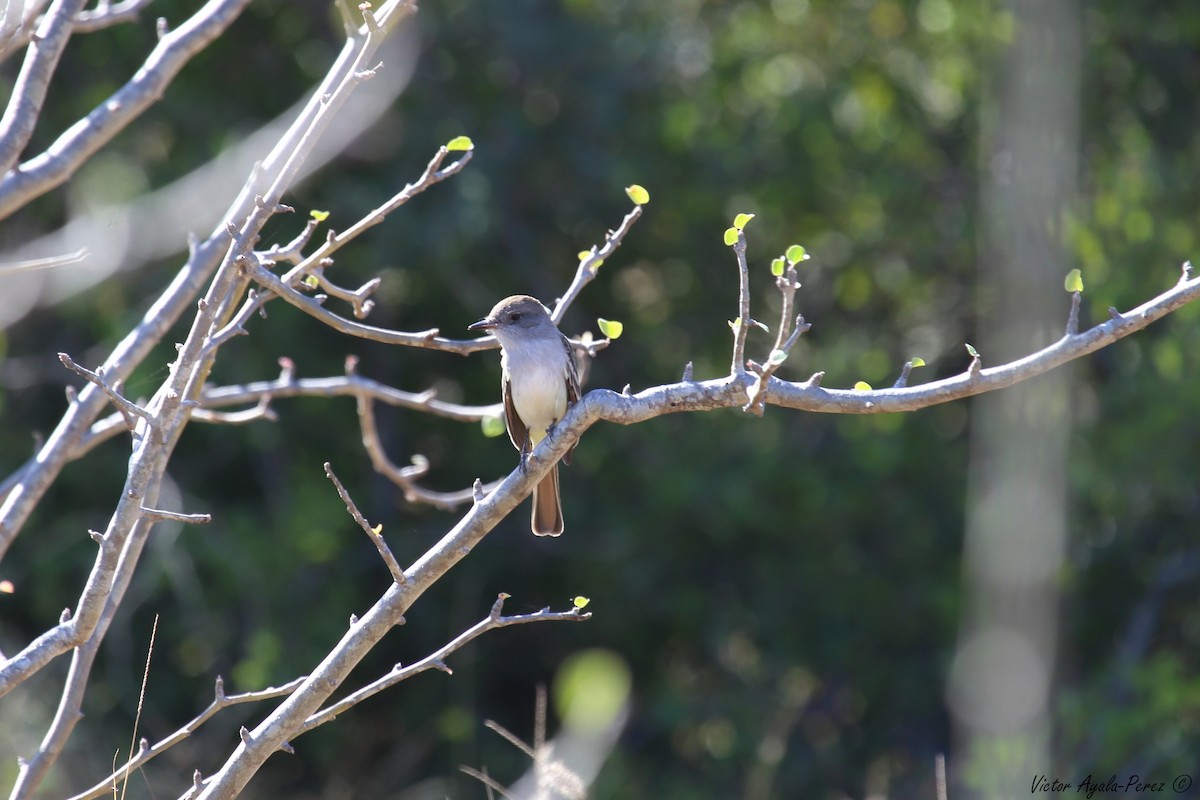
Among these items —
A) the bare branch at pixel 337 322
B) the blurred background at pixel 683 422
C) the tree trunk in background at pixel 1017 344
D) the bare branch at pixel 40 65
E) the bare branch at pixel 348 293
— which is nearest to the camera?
the bare branch at pixel 337 322

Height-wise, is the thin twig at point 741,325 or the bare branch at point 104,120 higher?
the bare branch at point 104,120

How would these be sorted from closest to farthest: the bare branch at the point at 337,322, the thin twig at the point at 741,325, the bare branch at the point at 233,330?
the thin twig at the point at 741,325, the bare branch at the point at 337,322, the bare branch at the point at 233,330

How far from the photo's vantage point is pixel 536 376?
5297 mm

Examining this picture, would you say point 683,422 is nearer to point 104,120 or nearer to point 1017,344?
point 1017,344

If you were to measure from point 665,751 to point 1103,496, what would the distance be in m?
3.83

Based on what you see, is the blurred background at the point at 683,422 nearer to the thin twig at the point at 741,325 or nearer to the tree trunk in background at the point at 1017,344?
the tree trunk in background at the point at 1017,344

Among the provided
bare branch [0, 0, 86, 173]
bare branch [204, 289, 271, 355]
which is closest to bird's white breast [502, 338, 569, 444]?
bare branch [204, 289, 271, 355]

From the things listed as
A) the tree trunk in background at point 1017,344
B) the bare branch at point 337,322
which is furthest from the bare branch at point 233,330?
the tree trunk in background at point 1017,344

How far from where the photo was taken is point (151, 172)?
28.8 feet

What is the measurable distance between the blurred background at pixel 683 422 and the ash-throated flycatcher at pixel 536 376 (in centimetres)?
333

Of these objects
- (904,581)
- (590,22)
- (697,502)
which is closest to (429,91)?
(590,22)

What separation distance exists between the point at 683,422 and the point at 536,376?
4.30 m

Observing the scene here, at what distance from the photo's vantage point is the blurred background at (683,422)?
858cm

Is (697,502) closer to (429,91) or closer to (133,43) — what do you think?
(429,91)
